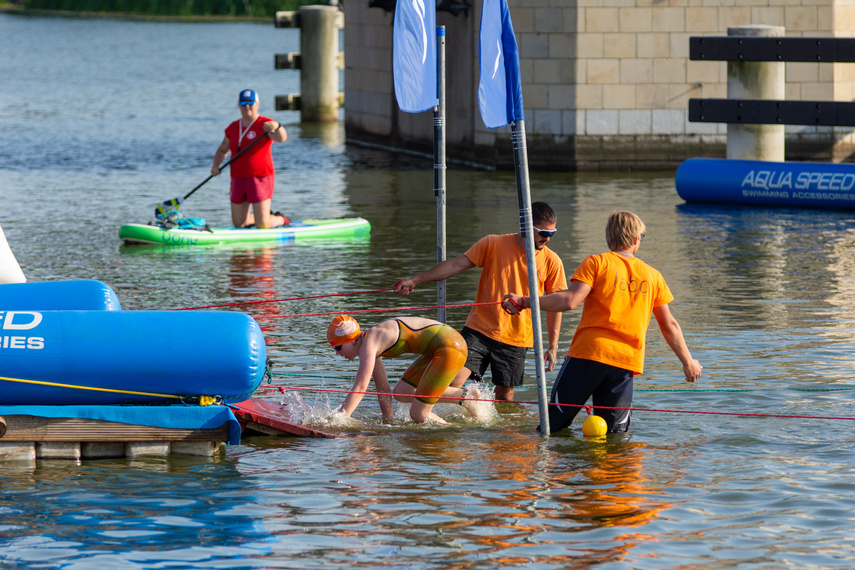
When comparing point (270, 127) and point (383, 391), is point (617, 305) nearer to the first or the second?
point (383, 391)

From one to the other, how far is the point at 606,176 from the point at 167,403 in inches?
607

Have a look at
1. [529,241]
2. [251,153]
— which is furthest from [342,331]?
[251,153]

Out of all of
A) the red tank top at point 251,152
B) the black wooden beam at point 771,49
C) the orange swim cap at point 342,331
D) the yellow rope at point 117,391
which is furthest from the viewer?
the black wooden beam at point 771,49

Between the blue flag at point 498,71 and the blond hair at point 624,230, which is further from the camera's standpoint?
the blue flag at point 498,71

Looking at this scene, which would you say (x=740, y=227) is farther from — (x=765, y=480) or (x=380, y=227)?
(x=765, y=480)

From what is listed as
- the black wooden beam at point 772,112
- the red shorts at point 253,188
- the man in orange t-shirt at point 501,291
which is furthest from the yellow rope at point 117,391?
the black wooden beam at point 772,112

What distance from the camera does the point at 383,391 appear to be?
27.6 ft

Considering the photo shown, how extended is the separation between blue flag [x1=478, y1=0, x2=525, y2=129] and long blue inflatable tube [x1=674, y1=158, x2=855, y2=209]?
11419 millimetres

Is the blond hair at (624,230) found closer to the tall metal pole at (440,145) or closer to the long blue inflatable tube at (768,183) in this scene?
the tall metal pole at (440,145)

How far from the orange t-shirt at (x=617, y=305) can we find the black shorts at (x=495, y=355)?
92 centimetres

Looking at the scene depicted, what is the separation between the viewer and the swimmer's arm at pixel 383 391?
8305 millimetres

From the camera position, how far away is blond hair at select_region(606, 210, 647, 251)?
7.49 meters

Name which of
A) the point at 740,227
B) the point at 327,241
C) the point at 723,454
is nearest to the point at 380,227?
the point at 327,241

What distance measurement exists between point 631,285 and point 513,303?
0.74 metres
